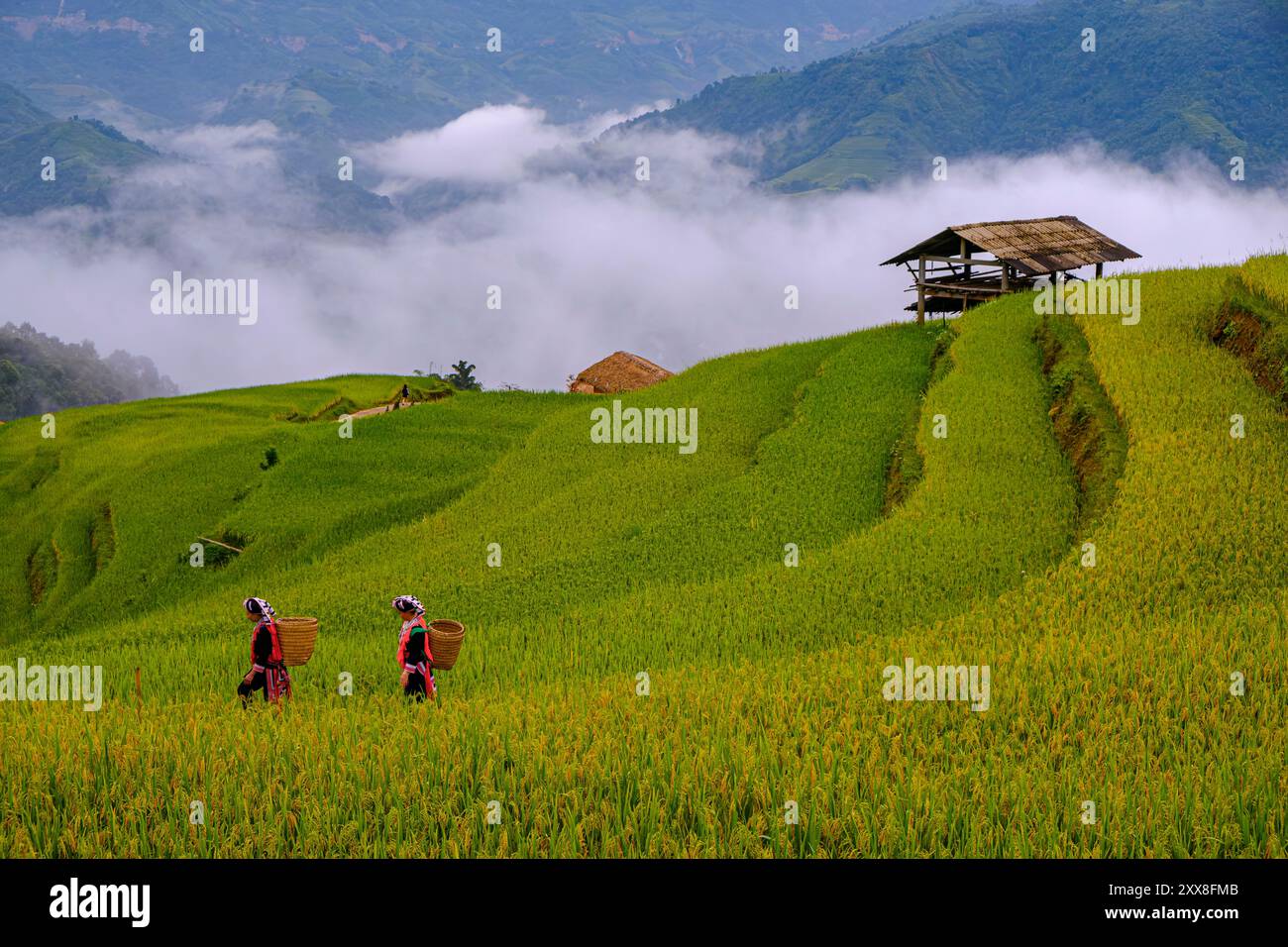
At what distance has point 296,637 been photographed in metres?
10.8

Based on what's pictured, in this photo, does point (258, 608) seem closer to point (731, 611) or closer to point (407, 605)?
point (407, 605)

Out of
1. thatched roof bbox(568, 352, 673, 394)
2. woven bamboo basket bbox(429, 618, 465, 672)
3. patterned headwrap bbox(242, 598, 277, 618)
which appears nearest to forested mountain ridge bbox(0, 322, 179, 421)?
thatched roof bbox(568, 352, 673, 394)

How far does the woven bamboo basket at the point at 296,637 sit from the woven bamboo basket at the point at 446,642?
4.12 ft

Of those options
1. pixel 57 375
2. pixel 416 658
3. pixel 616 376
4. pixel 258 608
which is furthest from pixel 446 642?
pixel 57 375

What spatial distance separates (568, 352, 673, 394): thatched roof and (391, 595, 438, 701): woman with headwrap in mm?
52453

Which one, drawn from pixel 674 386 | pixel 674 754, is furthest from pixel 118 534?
pixel 674 754

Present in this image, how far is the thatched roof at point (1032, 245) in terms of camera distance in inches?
1423

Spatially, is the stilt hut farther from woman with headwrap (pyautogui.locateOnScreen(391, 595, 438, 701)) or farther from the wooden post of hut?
woman with headwrap (pyautogui.locateOnScreen(391, 595, 438, 701))

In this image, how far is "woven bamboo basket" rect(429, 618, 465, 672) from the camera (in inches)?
414

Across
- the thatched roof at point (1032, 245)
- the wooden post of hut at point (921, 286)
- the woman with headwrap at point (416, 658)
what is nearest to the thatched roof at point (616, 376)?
the wooden post of hut at point (921, 286)

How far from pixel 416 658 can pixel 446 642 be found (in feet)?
1.39

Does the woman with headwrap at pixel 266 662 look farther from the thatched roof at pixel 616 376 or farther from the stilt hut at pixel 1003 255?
the thatched roof at pixel 616 376
